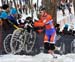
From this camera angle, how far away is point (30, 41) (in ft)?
49.3

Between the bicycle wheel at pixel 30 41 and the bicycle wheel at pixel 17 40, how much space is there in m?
0.21

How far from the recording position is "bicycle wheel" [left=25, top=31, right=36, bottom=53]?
586 inches

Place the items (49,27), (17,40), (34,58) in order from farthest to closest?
(17,40)
(49,27)
(34,58)

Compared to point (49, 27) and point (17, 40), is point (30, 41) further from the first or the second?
point (49, 27)

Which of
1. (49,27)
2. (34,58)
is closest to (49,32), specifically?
(49,27)

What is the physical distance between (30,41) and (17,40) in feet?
2.03

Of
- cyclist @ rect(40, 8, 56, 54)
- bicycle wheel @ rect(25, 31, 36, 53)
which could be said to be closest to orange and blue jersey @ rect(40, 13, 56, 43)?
cyclist @ rect(40, 8, 56, 54)

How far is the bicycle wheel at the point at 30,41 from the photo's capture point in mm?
14883

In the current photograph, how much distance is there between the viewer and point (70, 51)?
1605 centimetres

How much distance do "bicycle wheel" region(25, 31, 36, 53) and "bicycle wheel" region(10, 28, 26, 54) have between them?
21 cm

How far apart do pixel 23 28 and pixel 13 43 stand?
0.77 metres

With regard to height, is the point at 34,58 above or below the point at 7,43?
below

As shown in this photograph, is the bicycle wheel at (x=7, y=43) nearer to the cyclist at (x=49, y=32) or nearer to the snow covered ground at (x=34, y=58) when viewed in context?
the snow covered ground at (x=34, y=58)

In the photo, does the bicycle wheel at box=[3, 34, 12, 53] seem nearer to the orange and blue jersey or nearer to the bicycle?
the bicycle
